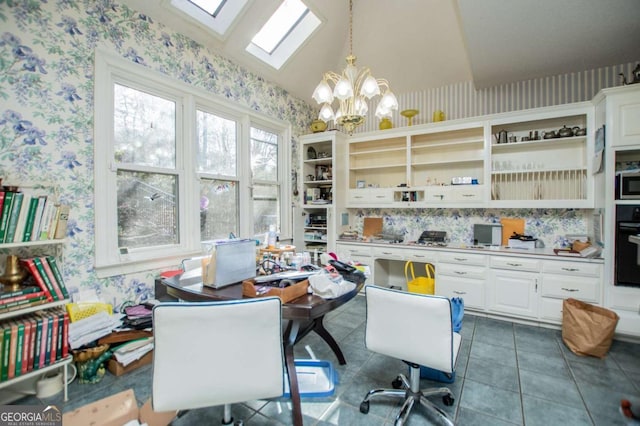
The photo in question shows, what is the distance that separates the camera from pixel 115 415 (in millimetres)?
1473

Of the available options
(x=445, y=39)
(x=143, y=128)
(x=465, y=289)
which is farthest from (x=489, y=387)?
(x=445, y=39)

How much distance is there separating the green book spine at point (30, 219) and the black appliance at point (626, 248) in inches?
181

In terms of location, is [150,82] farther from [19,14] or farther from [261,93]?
[261,93]

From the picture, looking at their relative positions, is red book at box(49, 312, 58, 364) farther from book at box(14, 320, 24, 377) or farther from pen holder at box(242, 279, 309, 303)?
pen holder at box(242, 279, 309, 303)

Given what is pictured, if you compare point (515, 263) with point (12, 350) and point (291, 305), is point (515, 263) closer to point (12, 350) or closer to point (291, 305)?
point (291, 305)

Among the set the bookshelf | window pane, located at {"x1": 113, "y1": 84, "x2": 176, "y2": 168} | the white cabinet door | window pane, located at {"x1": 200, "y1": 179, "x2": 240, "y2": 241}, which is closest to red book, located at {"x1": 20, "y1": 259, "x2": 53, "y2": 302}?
the bookshelf

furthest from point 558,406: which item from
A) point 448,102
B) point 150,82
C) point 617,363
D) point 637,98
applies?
point 150,82

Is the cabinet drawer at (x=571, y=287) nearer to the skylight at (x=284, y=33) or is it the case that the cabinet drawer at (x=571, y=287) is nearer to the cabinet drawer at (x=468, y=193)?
the cabinet drawer at (x=468, y=193)

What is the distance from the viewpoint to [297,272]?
6.00 ft

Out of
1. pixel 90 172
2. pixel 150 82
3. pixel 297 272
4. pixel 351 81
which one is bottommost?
pixel 297 272

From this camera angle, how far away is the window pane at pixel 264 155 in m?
3.75

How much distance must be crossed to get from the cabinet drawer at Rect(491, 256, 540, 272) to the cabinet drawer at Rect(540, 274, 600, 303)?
0.14 meters

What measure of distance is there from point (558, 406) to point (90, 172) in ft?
11.9

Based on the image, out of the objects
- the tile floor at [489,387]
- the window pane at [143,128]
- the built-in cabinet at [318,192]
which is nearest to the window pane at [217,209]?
the window pane at [143,128]
